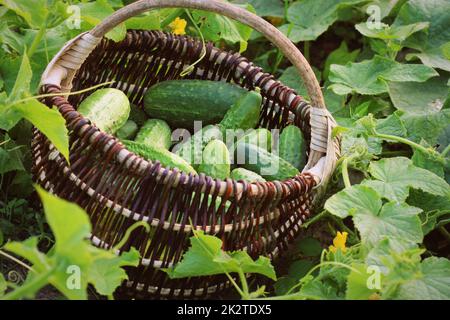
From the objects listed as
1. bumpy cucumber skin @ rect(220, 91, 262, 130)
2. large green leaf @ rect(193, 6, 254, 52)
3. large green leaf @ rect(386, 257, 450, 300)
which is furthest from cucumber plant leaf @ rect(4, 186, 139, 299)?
large green leaf @ rect(193, 6, 254, 52)

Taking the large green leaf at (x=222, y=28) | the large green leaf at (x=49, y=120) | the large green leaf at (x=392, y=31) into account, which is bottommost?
the large green leaf at (x=392, y=31)

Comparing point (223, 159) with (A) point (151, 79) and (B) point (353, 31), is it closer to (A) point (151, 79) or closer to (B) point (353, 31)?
(A) point (151, 79)

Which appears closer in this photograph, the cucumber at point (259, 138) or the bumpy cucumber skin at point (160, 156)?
the bumpy cucumber skin at point (160, 156)

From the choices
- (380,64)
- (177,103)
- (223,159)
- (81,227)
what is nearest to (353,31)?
(380,64)

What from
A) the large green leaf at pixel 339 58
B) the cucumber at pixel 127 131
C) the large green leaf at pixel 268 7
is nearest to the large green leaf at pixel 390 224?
the cucumber at pixel 127 131

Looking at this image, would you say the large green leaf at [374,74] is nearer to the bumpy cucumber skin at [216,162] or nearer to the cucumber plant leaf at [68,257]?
the bumpy cucumber skin at [216,162]
